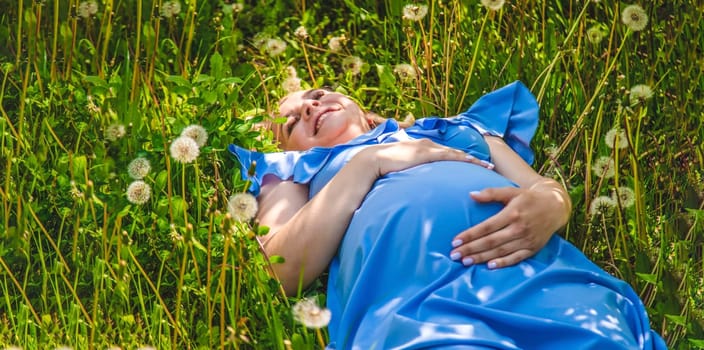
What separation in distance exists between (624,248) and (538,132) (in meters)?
0.57

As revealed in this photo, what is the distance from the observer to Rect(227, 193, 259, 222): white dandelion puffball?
2281mm

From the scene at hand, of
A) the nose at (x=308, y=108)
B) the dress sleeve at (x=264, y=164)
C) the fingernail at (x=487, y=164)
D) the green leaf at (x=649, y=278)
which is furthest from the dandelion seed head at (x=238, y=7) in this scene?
the green leaf at (x=649, y=278)

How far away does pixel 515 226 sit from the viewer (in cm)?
230

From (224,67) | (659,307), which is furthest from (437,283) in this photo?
(224,67)

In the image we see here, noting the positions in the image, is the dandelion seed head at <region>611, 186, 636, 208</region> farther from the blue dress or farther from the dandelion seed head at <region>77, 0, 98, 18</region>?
the dandelion seed head at <region>77, 0, 98, 18</region>

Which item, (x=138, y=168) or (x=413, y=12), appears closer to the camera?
(x=138, y=168)

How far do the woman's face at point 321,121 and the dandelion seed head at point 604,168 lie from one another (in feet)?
2.24

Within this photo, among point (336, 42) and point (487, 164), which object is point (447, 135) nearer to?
point (487, 164)

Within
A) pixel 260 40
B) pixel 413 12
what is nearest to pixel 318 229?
pixel 413 12

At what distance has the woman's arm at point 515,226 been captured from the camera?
7.40ft

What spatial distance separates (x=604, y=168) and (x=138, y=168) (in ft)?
4.31

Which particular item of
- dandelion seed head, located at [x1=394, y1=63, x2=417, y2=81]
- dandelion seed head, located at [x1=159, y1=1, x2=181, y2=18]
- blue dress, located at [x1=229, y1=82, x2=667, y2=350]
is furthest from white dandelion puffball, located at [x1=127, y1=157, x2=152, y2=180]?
dandelion seed head, located at [x1=394, y1=63, x2=417, y2=81]

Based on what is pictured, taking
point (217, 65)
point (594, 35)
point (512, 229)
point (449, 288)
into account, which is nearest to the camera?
point (449, 288)

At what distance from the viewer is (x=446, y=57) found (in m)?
3.32
